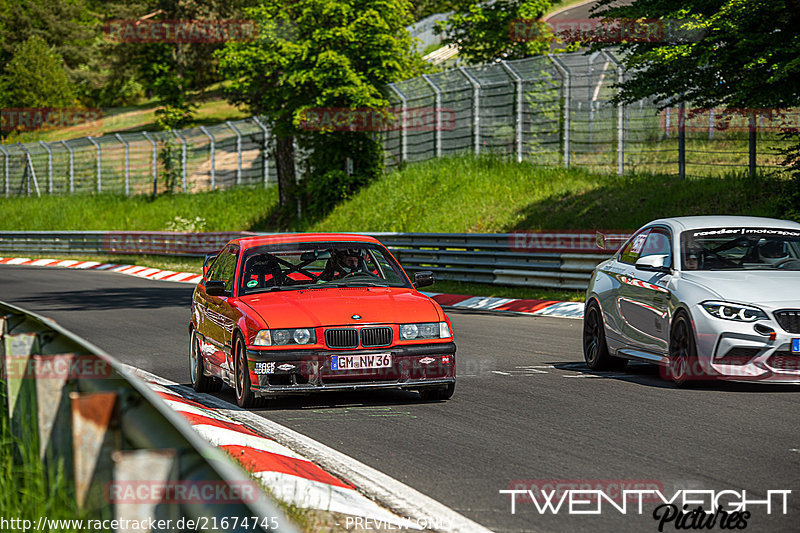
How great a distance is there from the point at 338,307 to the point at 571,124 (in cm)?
2082

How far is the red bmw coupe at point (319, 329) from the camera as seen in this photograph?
8500mm

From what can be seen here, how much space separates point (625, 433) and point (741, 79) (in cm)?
1104

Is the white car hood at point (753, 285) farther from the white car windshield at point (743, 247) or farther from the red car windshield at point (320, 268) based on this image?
the red car windshield at point (320, 268)

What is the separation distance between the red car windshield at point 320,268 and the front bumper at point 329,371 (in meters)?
1.20

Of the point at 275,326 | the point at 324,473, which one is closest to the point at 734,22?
the point at 275,326

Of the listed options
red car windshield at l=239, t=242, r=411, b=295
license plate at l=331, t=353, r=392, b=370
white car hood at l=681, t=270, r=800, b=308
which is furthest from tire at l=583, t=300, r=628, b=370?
license plate at l=331, t=353, r=392, b=370

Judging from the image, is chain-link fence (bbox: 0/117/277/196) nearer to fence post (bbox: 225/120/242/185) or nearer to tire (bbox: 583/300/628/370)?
fence post (bbox: 225/120/242/185)

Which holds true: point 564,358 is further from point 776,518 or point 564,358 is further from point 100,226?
point 100,226

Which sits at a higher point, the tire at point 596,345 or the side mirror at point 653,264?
the side mirror at point 653,264

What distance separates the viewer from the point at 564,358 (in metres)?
12.0

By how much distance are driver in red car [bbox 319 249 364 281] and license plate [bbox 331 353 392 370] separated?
152cm

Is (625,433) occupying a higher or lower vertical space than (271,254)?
lower

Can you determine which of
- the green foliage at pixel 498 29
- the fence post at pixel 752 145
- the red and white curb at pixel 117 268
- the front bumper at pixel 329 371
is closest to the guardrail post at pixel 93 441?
the front bumper at pixel 329 371

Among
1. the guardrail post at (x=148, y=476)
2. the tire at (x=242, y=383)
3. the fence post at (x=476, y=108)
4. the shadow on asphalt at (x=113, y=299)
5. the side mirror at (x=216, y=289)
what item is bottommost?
the shadow on asphalt at (x=113, y=299)
